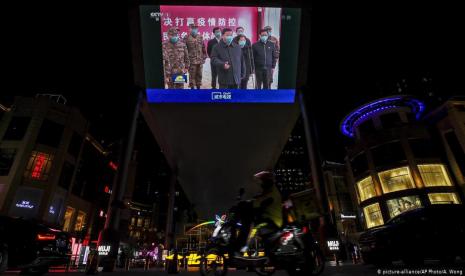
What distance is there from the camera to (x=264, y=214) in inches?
176

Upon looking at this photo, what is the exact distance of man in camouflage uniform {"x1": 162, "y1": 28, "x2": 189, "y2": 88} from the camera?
441 inches

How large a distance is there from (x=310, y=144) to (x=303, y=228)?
8.05m

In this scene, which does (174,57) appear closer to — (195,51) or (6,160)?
(195,51)

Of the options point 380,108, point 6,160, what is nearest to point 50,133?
point 6,160

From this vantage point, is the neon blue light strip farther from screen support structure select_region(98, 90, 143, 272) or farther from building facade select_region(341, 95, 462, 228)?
screen support structure select_region(98, 90, 143, 272)

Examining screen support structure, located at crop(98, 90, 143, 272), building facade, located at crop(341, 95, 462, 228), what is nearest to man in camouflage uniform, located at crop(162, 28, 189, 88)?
screen support structure, located at crop(98, 90, 143, 272)

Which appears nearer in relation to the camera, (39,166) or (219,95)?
→ (219,95)

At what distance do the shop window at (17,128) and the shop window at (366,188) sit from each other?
124 ft

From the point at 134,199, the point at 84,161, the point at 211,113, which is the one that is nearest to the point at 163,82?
the point at 211,113

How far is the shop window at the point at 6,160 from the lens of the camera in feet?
68.4

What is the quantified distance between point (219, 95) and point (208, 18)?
3.28 metres

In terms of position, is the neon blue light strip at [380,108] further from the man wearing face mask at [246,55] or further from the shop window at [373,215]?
the man wearing face mask at [246,55]

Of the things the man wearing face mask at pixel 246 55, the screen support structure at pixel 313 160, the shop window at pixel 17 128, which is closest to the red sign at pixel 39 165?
the shop window at pixel 17 128

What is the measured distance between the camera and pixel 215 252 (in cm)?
482
